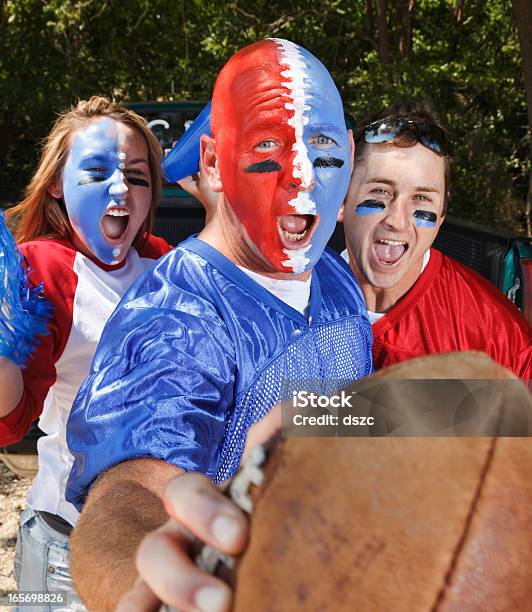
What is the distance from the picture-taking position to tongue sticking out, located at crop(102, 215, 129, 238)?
2.21 metres

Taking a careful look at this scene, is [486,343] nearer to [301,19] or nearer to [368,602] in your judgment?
[368,602]

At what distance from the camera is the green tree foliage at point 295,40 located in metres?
11.0

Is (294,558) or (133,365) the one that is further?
(133,365)

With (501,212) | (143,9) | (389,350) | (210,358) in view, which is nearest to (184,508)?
(210,358)

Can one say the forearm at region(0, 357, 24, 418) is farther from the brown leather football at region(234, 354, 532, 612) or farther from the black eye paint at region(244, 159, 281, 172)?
the brown leather football at region(234, 354, 532, 612)

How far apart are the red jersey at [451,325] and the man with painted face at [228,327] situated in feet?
1.30

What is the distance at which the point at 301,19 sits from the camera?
37.0 feet

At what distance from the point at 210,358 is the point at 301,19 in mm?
10977

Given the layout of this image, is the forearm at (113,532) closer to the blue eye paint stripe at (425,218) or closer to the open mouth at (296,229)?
the open mouth at (296,229)

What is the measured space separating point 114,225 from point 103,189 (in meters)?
0.11

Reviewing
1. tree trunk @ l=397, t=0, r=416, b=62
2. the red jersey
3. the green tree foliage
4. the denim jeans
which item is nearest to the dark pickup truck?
the red jersey

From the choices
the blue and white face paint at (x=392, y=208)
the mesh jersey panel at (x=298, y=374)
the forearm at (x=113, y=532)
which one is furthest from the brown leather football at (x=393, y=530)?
the blue and white face paint at (x=392, y=208)

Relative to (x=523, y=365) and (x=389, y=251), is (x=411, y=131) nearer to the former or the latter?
(x=389, y=251)

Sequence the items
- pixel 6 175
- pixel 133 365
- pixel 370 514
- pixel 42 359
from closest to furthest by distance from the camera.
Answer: pixel 370 514 < pixel 133 365 < pixel 42 359 < pixel 6 175
